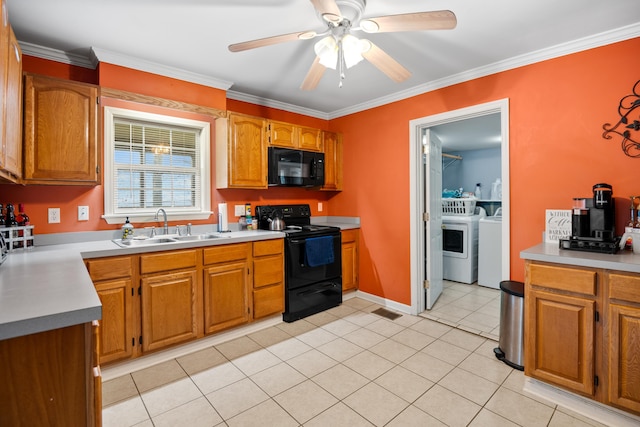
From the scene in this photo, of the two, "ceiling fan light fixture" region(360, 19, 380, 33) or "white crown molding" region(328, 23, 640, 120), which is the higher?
"white crown molding" region(328, 23, 640, 120)

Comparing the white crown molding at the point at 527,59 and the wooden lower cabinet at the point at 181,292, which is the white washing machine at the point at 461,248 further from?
the wooden lower cabinet at the point at 181,292

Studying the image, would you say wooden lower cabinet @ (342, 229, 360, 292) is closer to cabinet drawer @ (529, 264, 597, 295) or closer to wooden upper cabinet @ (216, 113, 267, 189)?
wooden upper cabinet @ (216, 113, 267, 189)

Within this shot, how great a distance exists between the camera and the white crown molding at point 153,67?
96.7 inches

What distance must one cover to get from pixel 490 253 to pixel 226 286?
3.46 meters

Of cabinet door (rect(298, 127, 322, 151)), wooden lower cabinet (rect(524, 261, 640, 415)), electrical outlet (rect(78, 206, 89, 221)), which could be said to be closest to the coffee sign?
wooden lower cabinet (rect(524, 261, 640, 415))

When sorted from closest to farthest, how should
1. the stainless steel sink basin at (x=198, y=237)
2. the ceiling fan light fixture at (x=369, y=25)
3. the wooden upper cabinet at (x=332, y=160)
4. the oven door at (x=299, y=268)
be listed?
the ceiling fan light fixture at (x=369, y=25), the stainless steel sink basin at (x=198, y=237), the oven door at (x=299, y=268), the wooden upper cabinet at (x=332, y=160)

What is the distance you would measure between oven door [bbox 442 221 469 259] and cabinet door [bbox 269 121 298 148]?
2583 millimetres

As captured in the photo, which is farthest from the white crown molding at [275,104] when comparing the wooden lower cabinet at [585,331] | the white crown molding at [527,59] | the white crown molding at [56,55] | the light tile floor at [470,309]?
the wooden lower cabinet at [585,331]

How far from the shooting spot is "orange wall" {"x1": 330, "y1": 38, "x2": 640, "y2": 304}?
2.20 meters

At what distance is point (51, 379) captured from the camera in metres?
0.98

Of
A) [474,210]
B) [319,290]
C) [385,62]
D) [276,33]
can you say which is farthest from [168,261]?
[474,210]

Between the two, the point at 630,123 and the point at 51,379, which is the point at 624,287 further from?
the point at 51,379

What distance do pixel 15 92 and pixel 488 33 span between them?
9.98ft

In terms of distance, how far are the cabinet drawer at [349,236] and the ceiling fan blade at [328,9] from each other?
2.56 metres
